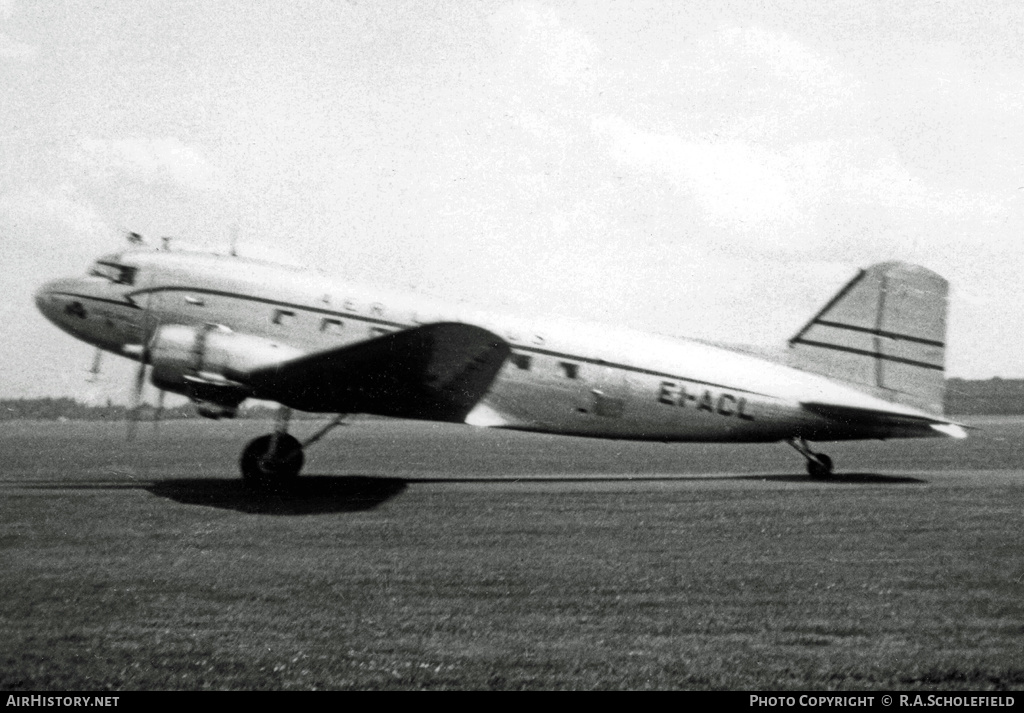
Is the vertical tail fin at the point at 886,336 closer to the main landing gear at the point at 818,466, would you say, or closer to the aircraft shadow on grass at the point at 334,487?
the main landing gear at the point at 818,466

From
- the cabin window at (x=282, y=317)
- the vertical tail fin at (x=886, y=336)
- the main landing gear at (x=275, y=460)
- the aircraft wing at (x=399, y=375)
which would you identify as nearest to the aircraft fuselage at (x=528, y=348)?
the cabin window at (x=282, y=317)

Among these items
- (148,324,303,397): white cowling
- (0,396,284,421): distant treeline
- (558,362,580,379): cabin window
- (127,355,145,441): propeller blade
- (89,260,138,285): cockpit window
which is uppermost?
(89,260,138,285): cockpit window

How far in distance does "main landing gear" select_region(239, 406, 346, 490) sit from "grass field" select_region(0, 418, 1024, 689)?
Answer: 0.34m

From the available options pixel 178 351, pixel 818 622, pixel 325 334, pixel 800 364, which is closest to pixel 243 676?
pixel 818 622

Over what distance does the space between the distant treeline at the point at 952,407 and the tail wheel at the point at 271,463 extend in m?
47.2

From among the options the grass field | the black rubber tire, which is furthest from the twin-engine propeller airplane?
the grass field

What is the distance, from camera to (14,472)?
16719mm

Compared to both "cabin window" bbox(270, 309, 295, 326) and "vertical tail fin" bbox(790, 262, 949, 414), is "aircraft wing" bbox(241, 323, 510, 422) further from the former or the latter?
"vertical tail fin" bbox(790, 262, 949, 414)

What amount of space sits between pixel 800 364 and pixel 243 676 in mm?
13270

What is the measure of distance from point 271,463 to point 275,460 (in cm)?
7

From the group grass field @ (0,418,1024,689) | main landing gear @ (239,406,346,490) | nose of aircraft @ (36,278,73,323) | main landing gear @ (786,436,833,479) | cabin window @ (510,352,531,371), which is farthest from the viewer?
main landing gear @ (786,436,833,479)

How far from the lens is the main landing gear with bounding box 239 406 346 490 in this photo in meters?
14.0

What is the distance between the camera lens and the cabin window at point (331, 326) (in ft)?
47.6
